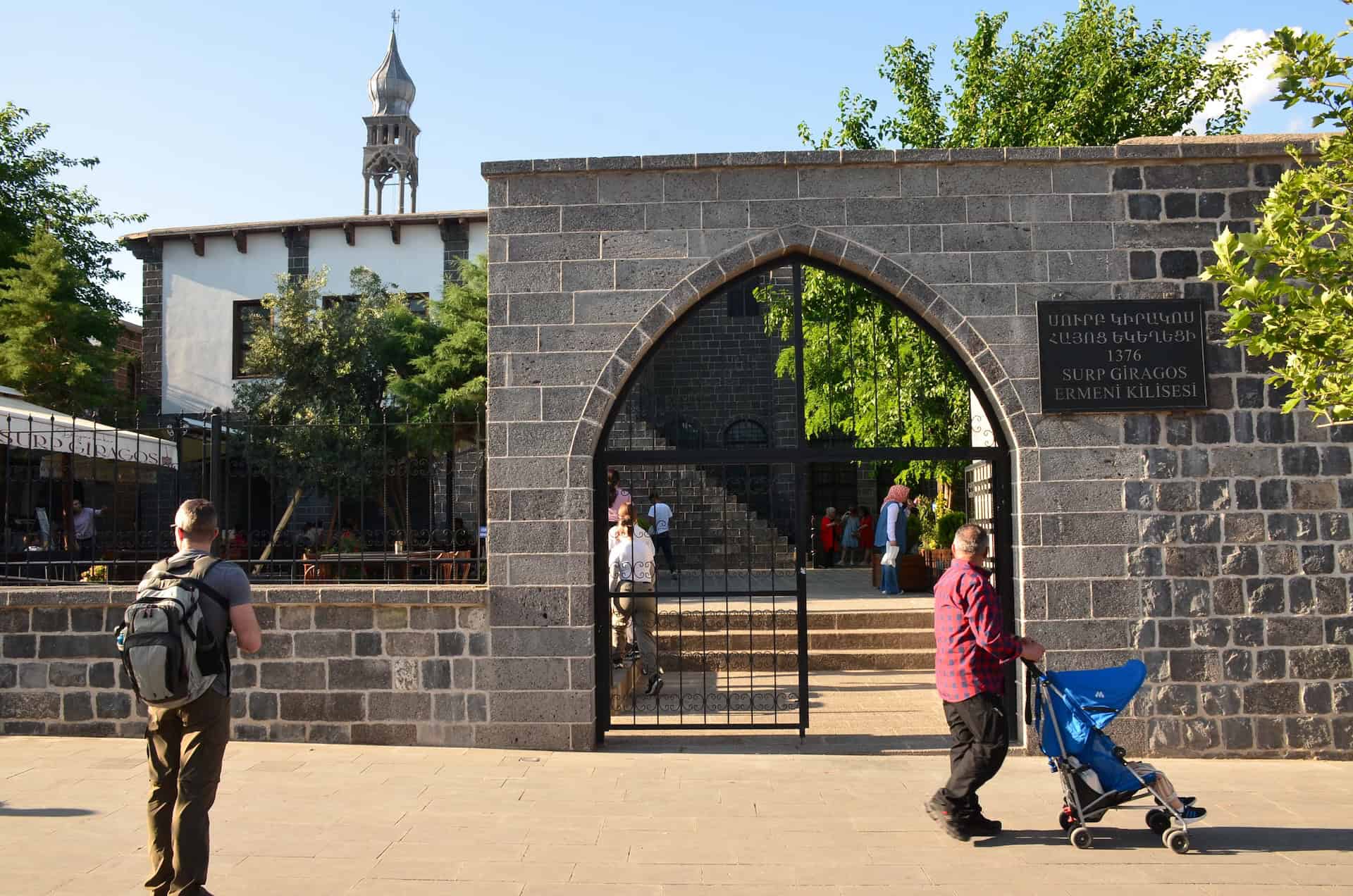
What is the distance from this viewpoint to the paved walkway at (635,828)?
4.53 meters

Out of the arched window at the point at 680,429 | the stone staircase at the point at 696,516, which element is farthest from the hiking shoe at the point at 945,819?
the stone staircase at the point at 696,516

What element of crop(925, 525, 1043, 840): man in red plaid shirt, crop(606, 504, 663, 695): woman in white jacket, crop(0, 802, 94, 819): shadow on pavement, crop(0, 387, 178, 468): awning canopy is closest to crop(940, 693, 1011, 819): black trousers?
crop(925, 525, 1043, 840): man in red plaid shirt

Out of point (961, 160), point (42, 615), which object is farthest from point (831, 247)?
point (42, 615)

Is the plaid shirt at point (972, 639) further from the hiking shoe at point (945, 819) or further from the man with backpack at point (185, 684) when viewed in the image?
the man with backpack at point (185, 684)

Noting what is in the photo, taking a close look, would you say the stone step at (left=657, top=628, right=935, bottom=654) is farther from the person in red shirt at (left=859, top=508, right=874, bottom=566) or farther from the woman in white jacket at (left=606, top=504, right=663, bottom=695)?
the person in red shirt at (left=859, top=508, right=874, bottom=566)

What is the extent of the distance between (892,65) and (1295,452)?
→ 39.9ft

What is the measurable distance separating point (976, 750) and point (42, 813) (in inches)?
180

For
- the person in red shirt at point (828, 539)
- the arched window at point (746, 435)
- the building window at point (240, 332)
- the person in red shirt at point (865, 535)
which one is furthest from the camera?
the building window at point (240, 332)

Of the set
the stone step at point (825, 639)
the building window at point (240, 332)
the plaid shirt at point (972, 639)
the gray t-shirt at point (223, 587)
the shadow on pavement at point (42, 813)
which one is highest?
the building window at point (240, 332)

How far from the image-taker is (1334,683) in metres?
6.85

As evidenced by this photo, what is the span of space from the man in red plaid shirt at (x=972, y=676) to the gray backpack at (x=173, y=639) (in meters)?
3.11

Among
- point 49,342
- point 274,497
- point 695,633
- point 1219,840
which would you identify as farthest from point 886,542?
point 49,342

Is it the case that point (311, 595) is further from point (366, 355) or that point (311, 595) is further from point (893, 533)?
point (366, 355)

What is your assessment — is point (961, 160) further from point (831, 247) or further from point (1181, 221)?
point (1181, 221)
